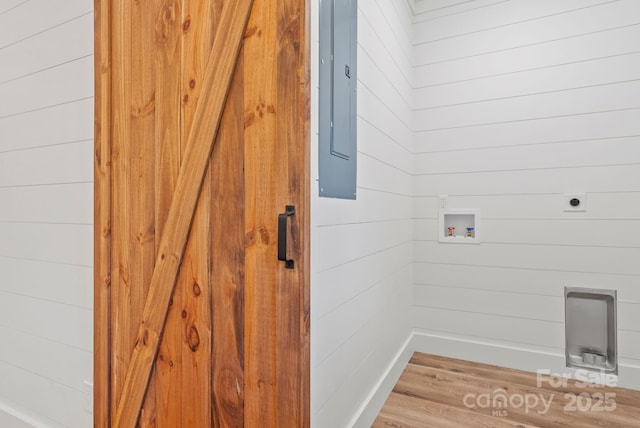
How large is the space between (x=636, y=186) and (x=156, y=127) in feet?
8.66

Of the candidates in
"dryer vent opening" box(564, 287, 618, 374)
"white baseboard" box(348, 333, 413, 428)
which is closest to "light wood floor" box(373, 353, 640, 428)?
"white baseboard" box(348, 333, 413, 428)

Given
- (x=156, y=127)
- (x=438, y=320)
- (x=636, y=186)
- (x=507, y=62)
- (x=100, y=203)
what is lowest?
(x=438, y=320)

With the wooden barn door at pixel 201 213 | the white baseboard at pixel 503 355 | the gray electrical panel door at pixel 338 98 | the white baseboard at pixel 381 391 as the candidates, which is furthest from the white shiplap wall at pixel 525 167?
the wooden barn door at pixel 201 213

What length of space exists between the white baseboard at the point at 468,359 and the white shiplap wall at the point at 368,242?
0.07 m

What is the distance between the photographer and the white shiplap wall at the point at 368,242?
1255 mm

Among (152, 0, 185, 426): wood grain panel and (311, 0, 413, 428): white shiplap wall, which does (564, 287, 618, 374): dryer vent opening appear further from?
(152, 0, 185, 426): wood grain panel

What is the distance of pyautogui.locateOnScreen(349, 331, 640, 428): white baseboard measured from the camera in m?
1.89

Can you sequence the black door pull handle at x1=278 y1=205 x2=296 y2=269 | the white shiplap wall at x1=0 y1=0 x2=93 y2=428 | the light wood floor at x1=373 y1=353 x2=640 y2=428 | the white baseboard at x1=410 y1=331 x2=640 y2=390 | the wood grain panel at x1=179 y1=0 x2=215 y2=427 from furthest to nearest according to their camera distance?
the white baseboard at x1=410 y1=331 x2=640 y2=390, the light wood floor at x1=373 y1=353 x2=640 y2=428, the white shiplap wall at x1=0 y1=0 x2=93 y2=428, the wood grain panel at x1=179 y1=0 x2=215 y2=427, the black door pull handle at x1=278 y1=205 x2=296 y2=269

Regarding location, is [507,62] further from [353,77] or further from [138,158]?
[138,158]

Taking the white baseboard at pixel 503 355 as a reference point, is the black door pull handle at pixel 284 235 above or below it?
above

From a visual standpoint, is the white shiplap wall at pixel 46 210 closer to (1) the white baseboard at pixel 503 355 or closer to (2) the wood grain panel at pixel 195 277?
(2) the wood grain panel at pixel 195 277

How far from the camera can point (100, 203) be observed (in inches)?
57.6

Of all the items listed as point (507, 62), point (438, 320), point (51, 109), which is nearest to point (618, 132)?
point (507, 62)

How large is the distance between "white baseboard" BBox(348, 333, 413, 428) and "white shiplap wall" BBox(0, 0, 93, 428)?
122cm
